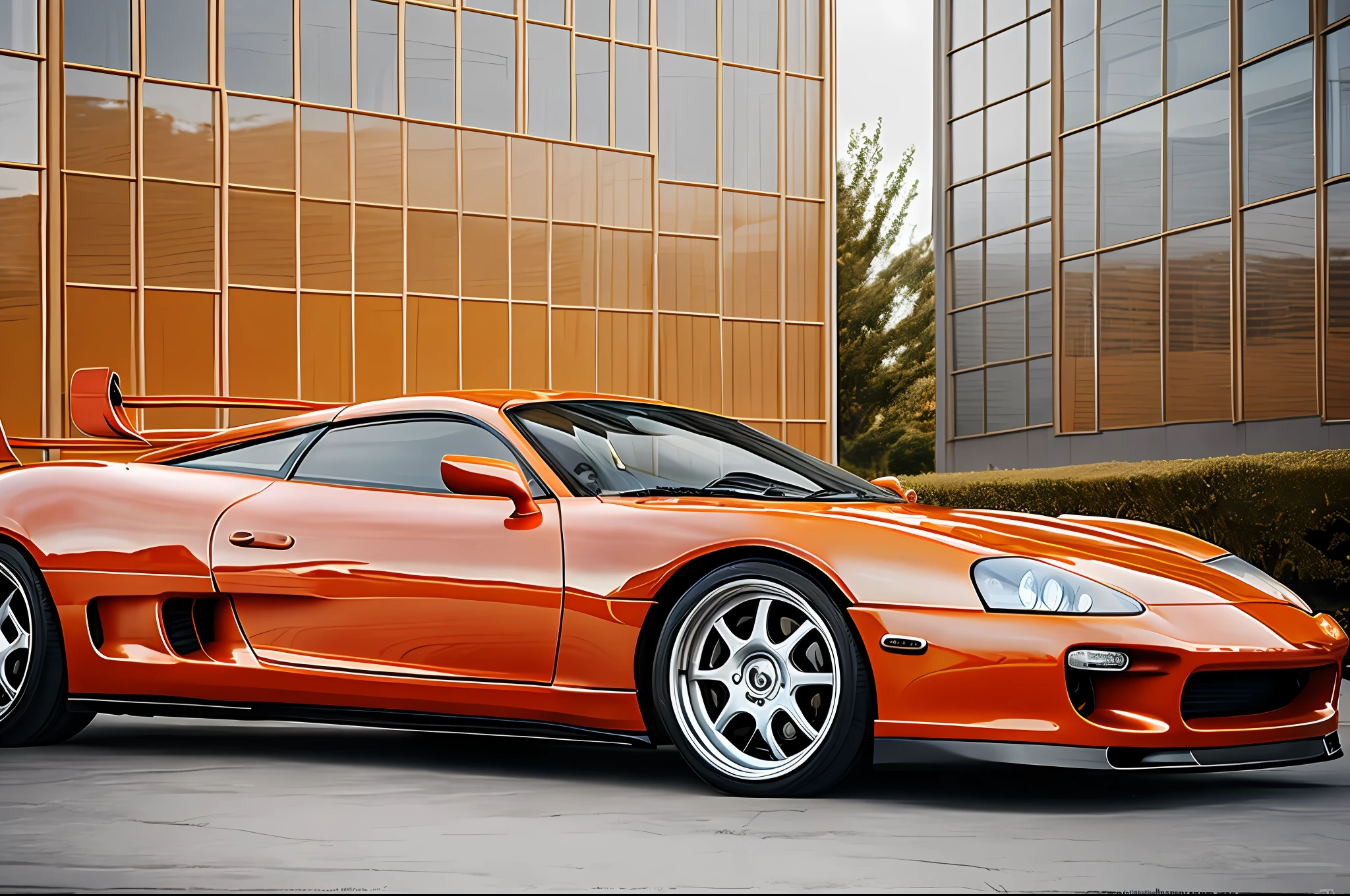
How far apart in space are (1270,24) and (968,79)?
11.0 meters

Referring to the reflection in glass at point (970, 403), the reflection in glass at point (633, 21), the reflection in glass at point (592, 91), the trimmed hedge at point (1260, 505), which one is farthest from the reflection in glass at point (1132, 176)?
the trimmed hedge at point (1260, 505)

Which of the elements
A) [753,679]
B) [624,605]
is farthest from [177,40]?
[753,679]

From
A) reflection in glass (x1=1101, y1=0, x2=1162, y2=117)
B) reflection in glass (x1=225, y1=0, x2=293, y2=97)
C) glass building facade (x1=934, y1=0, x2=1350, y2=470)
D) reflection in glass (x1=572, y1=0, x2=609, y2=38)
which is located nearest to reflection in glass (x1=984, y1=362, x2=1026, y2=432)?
glass building facade (x1=934, y1=0, x2=1350, y2=470)

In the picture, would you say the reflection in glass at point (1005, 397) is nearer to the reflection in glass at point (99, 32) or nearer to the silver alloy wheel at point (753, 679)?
the reflection in glass at point (99, 32)

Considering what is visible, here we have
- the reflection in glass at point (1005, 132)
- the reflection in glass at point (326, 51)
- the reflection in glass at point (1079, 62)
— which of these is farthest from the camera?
the reflection in glass at point (1005, 132)

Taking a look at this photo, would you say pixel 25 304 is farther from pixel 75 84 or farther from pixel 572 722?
pixel 572 722

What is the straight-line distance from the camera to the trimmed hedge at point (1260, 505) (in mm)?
9625

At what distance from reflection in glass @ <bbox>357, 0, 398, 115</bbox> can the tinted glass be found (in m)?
3.77

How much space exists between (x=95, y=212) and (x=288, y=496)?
16.8 meters

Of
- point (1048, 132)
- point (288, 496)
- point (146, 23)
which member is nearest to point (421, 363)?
point (146, 23)

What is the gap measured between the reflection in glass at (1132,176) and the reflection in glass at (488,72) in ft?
28.7

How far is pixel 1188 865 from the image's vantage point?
390cm

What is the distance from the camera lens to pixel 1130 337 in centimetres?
2291

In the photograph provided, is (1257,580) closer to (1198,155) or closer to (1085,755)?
A: (1085,755)
